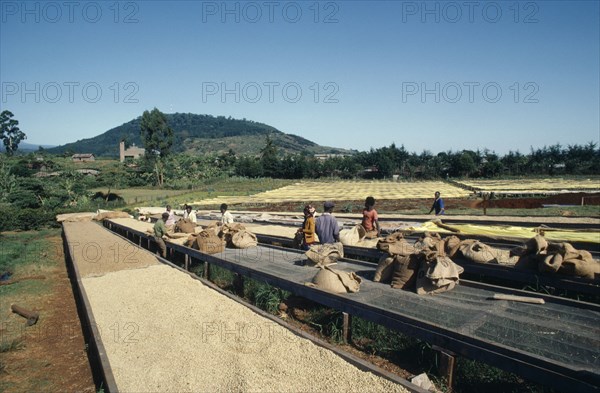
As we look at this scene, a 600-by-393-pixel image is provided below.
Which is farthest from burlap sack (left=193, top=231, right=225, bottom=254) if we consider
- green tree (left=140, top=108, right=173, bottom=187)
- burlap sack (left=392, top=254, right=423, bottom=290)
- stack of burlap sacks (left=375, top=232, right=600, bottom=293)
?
green tree (left=140, top=108, right=173, bottom=187)

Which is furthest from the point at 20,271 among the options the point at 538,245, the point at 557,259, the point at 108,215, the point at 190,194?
the point at 190,194

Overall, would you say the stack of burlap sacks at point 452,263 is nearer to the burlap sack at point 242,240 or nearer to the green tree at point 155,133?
the burlap sack at point 242,240

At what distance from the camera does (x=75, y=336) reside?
6367mm

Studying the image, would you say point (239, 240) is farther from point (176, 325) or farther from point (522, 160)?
point (522, 160)

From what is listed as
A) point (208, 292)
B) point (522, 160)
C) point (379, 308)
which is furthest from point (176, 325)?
point (522, 160)

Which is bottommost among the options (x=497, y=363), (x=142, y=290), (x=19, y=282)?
(x=19, y=282)

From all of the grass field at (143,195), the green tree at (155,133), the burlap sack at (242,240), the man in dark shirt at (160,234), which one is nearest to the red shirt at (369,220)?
the burlap sack at (242,240)

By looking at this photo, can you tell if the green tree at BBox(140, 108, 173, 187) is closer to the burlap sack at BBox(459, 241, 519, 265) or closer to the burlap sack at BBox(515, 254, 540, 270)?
the burlap sack at BBox(459, 241, 519, 265)

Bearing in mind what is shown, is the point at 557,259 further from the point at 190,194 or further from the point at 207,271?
the point at 190,194

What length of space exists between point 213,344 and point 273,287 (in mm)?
1947

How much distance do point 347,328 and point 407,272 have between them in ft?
4.05

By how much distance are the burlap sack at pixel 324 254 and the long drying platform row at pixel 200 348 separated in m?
1.61

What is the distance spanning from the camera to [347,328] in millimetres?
5102

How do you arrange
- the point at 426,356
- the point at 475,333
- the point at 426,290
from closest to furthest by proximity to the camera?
the point at 475,333 < the point at 426,356 < the point at 426,290
